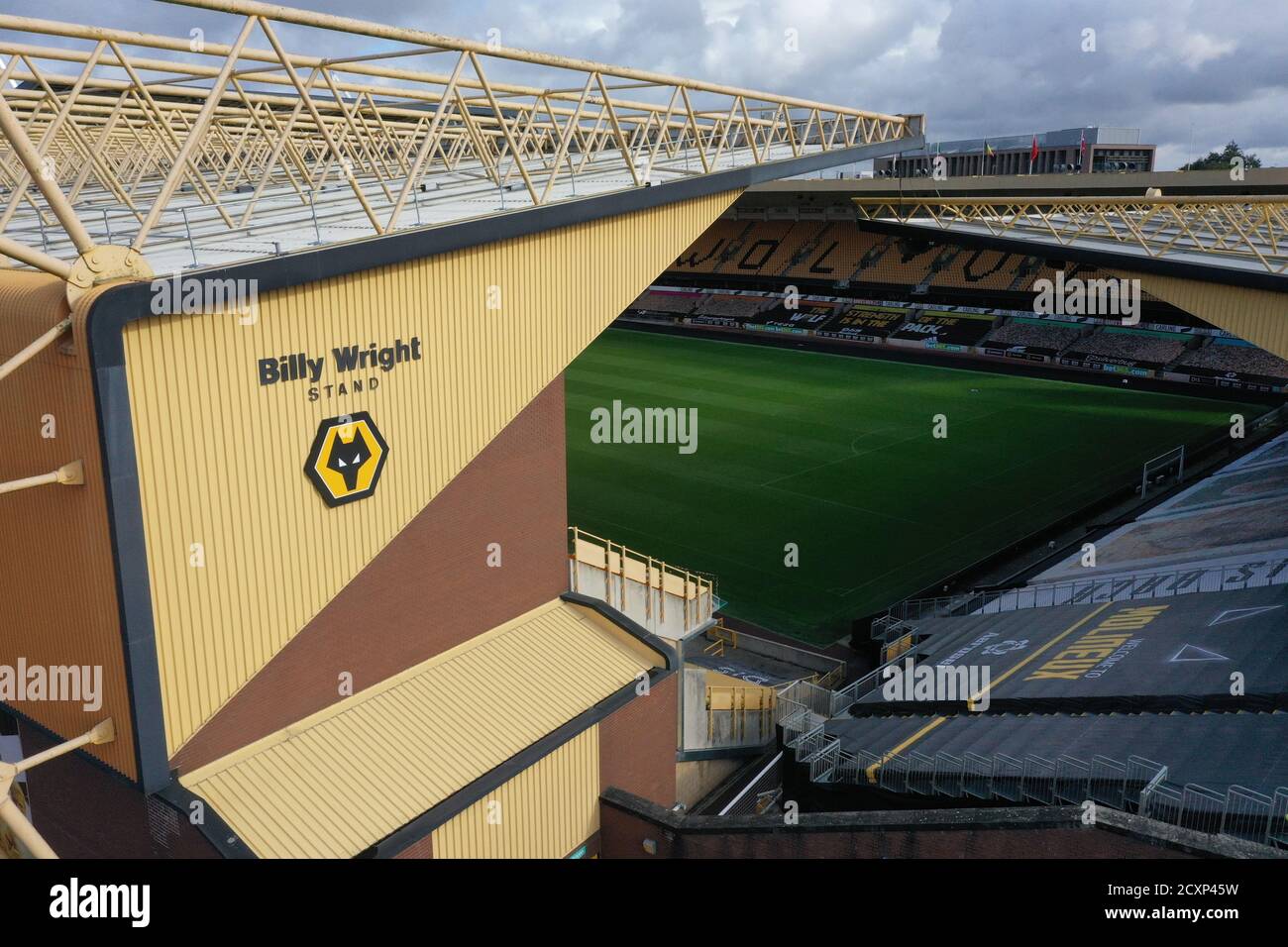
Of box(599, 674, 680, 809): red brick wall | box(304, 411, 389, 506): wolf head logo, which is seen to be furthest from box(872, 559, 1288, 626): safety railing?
box(304, 411, 389, 506): wolf head logo

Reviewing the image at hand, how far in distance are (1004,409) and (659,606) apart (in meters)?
26.3

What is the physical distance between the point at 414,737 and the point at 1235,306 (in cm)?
1716

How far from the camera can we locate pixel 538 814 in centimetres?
1058

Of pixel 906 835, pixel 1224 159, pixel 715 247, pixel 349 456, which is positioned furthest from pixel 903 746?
pixel 1224 159

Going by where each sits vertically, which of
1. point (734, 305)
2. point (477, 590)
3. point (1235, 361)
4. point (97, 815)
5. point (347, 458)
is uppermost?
point (734, 305)

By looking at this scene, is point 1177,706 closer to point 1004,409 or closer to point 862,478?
point 862,478

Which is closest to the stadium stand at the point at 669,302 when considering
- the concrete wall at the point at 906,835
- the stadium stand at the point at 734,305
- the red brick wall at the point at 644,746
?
the stadium stand at the point at 734,305

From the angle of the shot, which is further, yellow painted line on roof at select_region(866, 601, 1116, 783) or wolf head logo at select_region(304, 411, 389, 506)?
yellow painted line on roof at select_region(866, 601, 1116, 783)

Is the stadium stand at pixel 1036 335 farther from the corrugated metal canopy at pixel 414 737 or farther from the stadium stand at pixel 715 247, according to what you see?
the corrugated metal canopy at pixel 414 737

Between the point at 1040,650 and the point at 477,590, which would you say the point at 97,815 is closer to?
the point at 477,590

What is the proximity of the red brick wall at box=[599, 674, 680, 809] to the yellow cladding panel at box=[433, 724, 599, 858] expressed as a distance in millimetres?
290

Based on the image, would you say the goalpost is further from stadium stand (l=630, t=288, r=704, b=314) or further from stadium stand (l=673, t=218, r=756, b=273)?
stadium stand (l=673, t=218, r=756, b=273)

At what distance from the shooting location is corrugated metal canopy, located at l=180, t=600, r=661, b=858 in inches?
344

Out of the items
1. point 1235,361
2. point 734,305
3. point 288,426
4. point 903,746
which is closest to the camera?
point 288,426
